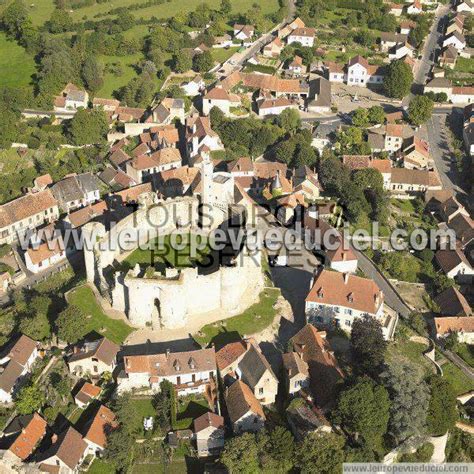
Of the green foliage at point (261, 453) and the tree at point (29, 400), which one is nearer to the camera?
the green foliage at point (261, 453)

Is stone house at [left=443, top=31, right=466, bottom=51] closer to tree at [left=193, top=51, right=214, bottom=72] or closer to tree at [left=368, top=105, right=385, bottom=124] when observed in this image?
tree at [left=368, top=105, right=385, bottom=124]

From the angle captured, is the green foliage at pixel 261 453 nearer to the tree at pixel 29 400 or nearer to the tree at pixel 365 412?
the tree at pixel 365 412

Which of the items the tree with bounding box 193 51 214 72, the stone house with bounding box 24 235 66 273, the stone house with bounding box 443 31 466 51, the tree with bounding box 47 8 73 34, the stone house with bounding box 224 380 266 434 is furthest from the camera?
the tree with bounding box 47 8 73 34

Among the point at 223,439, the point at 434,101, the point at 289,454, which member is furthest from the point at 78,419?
the point at 434,101

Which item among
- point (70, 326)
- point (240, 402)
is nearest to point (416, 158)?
point (240, 402)

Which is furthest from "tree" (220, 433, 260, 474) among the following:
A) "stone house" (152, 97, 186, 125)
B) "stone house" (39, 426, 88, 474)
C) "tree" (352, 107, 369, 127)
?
"tree" (352, 107, 369, 127)

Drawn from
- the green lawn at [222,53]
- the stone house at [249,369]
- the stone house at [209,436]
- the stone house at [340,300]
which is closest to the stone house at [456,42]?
the green lawn at [222,53]
